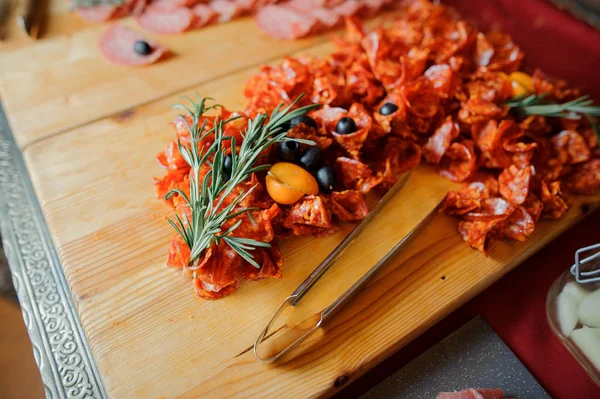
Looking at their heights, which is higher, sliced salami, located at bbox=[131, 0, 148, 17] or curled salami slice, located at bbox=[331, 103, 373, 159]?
curled salami slice, located at bbox=[331, 103, 373, 159]

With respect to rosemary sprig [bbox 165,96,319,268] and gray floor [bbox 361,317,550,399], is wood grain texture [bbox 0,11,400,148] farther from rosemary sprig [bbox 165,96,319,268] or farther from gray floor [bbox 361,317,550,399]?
gray floor [bbox 361,317,550,399]

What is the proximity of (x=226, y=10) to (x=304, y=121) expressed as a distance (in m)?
0.85

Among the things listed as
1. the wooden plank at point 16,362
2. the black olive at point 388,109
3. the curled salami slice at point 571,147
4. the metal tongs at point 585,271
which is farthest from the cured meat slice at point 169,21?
the metal tongs at point 585,271

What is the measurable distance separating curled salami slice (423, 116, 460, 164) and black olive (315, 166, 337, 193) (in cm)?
37

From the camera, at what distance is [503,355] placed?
1.16 metres

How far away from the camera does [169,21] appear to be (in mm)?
1792

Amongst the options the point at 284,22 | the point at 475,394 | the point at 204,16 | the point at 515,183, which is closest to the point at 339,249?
the point at 475,394

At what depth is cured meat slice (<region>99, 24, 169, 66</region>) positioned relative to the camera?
1665 mm

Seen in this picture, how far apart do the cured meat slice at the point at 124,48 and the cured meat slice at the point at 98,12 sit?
62 millimetres

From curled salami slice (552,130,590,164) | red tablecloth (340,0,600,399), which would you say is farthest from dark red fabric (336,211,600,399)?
curled salami slice (552,130,590,164)

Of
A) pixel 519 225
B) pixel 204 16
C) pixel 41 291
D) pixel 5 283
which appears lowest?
pixel 5 283

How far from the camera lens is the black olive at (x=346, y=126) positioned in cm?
125

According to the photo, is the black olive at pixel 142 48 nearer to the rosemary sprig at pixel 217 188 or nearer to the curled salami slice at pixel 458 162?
the rosemary sprig at pixel 217 188

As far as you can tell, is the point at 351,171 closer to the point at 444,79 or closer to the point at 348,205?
the point at 348,205
